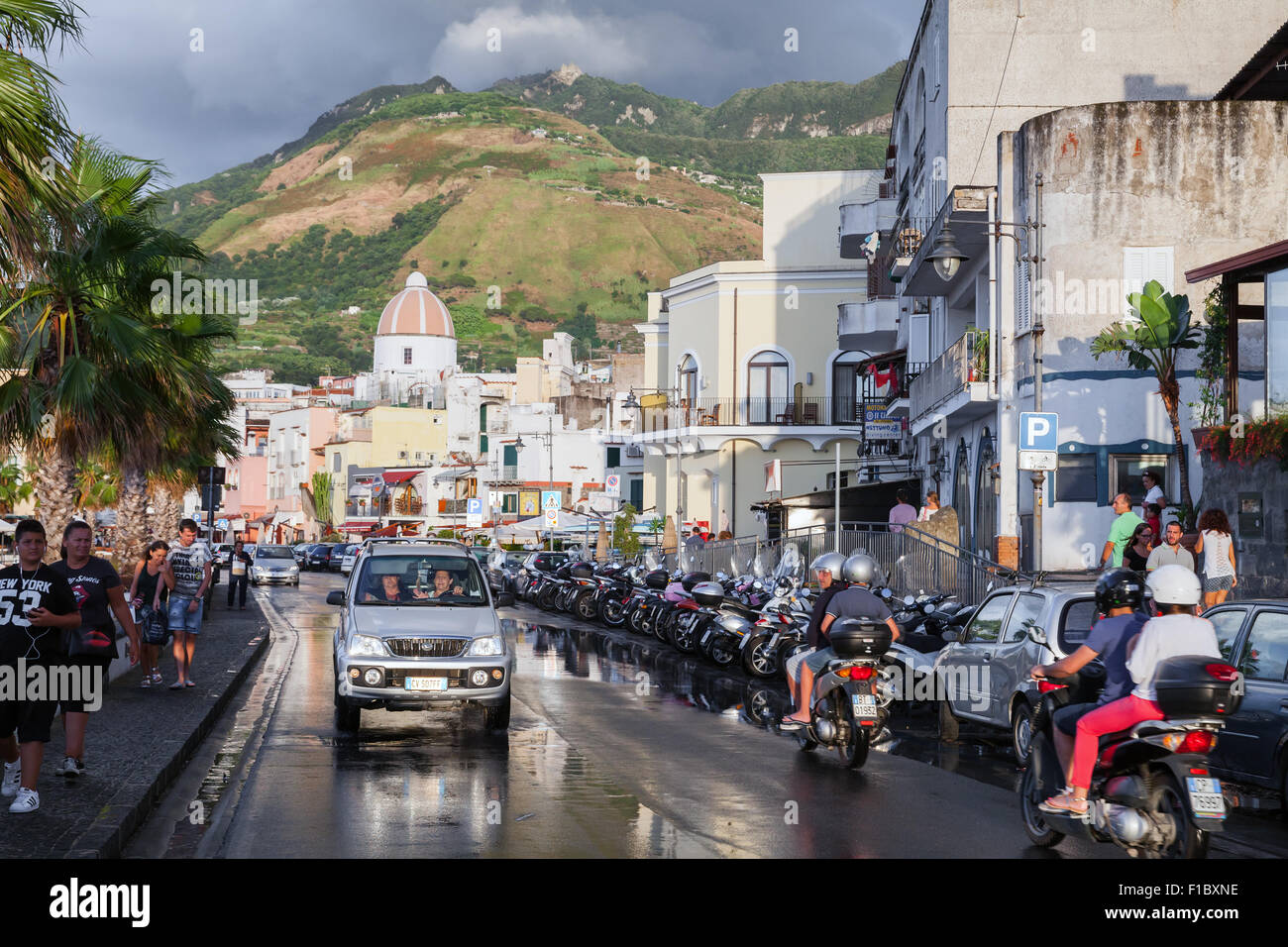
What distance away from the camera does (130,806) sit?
9.18m

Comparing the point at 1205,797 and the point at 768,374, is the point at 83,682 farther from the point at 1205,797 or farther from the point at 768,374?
the point at 768,374

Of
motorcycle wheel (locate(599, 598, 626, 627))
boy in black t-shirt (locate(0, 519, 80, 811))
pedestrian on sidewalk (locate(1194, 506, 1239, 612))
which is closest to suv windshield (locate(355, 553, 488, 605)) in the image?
boy in black t-shirt (locate(0, 519, 80, 811))

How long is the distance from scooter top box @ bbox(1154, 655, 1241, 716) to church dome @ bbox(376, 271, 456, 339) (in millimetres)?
137708

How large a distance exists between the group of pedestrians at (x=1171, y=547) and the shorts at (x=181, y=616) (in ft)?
33.8

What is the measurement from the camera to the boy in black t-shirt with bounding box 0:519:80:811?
8898mm

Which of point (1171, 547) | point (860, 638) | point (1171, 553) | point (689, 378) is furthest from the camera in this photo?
point (689, 378)

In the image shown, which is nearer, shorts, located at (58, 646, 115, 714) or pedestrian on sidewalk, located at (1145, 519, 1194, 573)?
shorts, located at (58, 646, 115, 714)

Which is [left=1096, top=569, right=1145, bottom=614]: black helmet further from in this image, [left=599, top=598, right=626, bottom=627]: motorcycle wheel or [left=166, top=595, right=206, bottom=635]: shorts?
[left=599, top=598, right=626, bottom=627]: motorcycle wheel

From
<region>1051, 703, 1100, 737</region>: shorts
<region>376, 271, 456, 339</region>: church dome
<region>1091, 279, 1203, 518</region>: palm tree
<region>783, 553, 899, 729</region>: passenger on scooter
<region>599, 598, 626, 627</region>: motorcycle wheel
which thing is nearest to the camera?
<region>1051, 703, 1100, 737</region>: shorts

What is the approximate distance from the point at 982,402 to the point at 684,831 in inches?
798

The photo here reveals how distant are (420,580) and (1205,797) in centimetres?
959

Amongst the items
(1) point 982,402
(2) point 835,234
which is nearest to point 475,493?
(2) point 835,234

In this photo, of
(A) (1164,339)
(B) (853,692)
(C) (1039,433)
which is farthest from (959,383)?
(B) (853,692)
